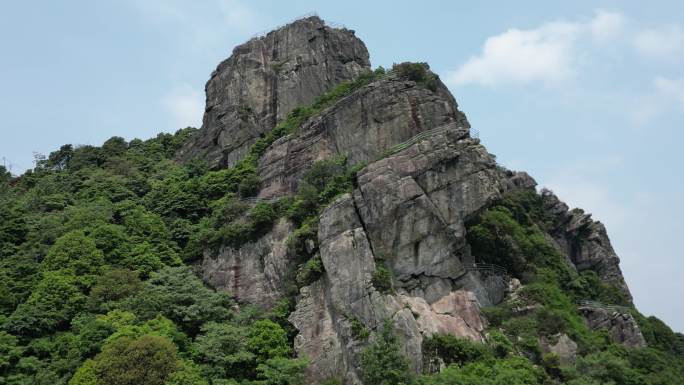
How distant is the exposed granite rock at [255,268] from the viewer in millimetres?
41438

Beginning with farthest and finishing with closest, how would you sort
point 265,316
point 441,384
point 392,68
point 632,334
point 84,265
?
1. point 392,68
2. point 632,334
3. point 84,265
4. point 265,316
5. point 441,384

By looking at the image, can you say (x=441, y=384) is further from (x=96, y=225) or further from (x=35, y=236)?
(x=35, y=236)

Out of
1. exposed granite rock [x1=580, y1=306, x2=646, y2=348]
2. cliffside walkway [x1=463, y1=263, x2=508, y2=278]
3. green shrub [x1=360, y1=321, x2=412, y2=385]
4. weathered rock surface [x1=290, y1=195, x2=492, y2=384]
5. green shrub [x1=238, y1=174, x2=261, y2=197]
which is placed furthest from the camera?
green shrub [x1=238, y1=174, x2=261, y2=197]

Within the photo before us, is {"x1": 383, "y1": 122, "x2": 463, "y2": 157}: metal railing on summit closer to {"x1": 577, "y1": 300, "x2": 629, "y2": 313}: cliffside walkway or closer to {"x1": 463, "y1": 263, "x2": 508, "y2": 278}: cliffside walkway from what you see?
{"x1": 463, "y1": 263, "x2": 508, "y2": 278}: cliffside walkway

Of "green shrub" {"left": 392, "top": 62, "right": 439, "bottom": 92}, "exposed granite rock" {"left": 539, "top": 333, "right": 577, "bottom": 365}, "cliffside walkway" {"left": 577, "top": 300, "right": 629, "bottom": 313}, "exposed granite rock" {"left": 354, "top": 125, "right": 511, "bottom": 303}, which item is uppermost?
"green shrub" {"left": 392, "top": 62, "right": 439, "bottom": 92}

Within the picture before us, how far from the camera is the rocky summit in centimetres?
3509

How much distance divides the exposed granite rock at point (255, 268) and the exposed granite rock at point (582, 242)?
2446cm

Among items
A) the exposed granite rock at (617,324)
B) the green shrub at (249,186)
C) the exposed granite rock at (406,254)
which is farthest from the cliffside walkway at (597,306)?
the green shrub at (249,186)

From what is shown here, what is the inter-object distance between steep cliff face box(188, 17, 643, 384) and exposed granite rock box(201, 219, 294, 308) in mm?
65

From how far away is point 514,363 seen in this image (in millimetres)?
35219

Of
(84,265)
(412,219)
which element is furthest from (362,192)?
(84,265)

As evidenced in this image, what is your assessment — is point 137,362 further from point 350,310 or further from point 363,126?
point 363,126

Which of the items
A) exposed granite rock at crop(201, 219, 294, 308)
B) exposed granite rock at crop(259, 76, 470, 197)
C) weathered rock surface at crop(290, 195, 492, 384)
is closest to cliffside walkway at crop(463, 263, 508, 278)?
weathered rock surface at crop(290, 195, 492, 384)

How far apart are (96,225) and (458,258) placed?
68.8 feet
